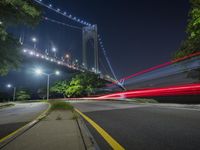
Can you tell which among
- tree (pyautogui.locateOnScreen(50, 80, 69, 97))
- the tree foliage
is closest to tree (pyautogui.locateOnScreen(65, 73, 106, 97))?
the tree foliage

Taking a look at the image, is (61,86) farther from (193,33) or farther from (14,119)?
(14,119)

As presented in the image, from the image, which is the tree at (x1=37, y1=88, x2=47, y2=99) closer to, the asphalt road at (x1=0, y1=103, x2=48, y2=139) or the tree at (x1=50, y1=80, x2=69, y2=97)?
the tree at (x1=50, y1=80, x2=69, y2=97)

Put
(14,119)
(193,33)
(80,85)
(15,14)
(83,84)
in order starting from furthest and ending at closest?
(83,84) → (80,85) → (193,33) → (15,14) → (14,119)

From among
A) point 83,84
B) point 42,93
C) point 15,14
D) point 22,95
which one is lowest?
point 22,95

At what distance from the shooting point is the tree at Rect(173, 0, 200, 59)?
16984mm

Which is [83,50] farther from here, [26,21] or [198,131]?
[198,131]

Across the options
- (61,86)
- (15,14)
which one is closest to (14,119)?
(15,14)

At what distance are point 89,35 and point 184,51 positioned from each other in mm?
79288

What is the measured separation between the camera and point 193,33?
17656mm

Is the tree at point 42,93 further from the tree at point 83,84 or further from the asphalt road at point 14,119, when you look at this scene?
the asphalt road at point 14,119

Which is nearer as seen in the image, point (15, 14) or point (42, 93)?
point (15, 14)

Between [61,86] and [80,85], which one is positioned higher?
[61,86]

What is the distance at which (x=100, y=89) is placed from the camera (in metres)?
63.3

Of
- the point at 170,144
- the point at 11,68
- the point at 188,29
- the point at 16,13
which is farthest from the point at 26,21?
the point at 188,29
